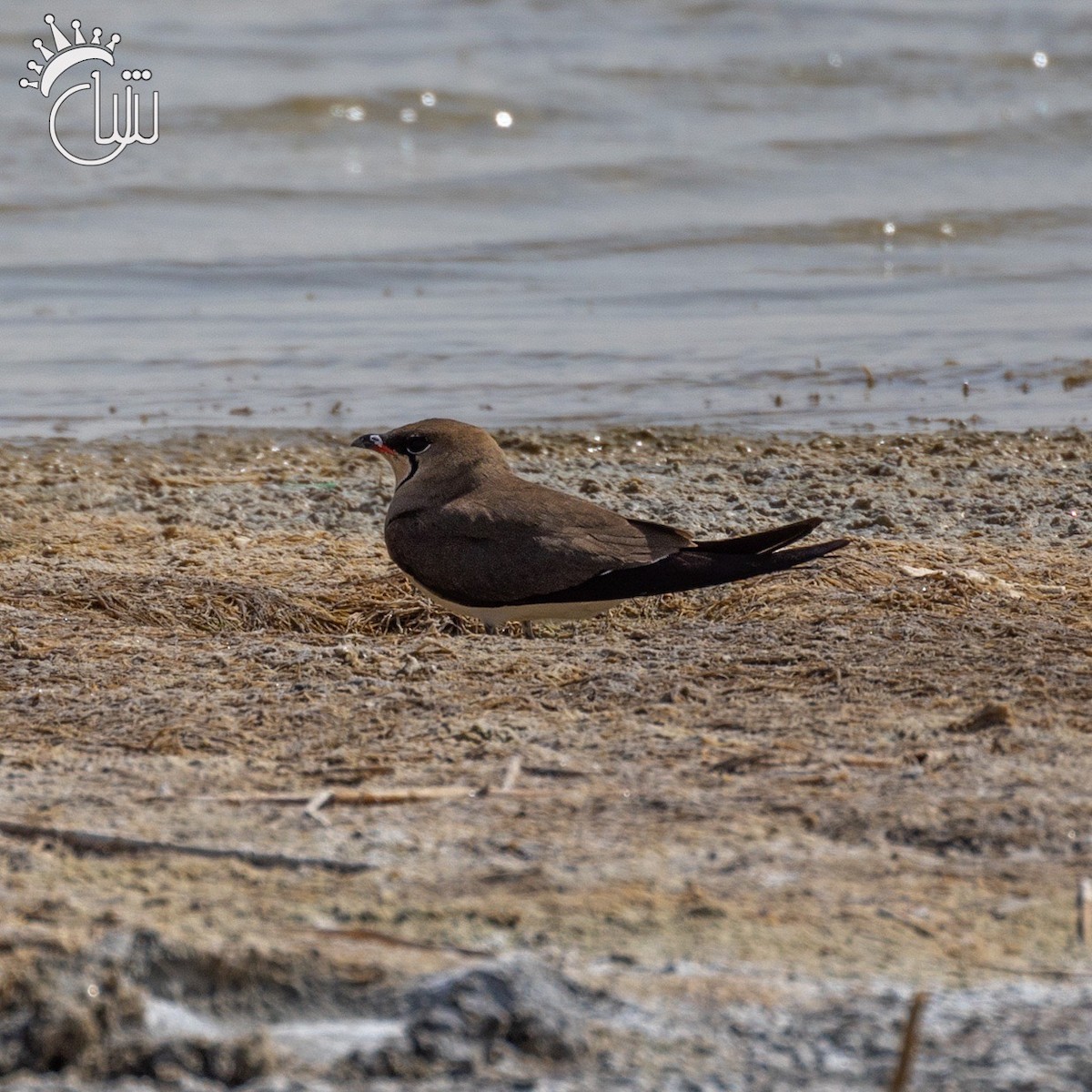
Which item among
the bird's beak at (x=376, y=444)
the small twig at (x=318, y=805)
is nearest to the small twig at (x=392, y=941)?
the small twig at (x=318, y=805)

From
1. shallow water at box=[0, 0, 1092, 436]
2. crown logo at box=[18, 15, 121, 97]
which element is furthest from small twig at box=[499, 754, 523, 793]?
crown logo at box=[18, 15, 121, 97]

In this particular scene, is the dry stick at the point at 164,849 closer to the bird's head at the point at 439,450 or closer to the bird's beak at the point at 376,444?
the bird's head at the point at 439,450

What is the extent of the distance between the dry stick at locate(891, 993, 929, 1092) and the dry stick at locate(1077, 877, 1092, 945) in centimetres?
47

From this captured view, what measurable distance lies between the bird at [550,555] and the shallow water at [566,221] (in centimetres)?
305

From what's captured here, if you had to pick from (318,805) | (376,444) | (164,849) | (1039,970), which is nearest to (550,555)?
(376,444)

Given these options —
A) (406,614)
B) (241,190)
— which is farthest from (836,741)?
(241,190)

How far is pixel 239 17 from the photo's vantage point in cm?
1861

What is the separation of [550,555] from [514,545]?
11 cm

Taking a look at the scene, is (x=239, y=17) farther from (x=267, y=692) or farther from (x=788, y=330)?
(x=267, y=692)

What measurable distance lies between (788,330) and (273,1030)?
301 inches

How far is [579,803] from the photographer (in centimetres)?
312

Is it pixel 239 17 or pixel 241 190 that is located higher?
pixel 239 17

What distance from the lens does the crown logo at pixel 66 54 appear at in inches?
621

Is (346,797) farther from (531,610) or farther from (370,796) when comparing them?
(531,610)
